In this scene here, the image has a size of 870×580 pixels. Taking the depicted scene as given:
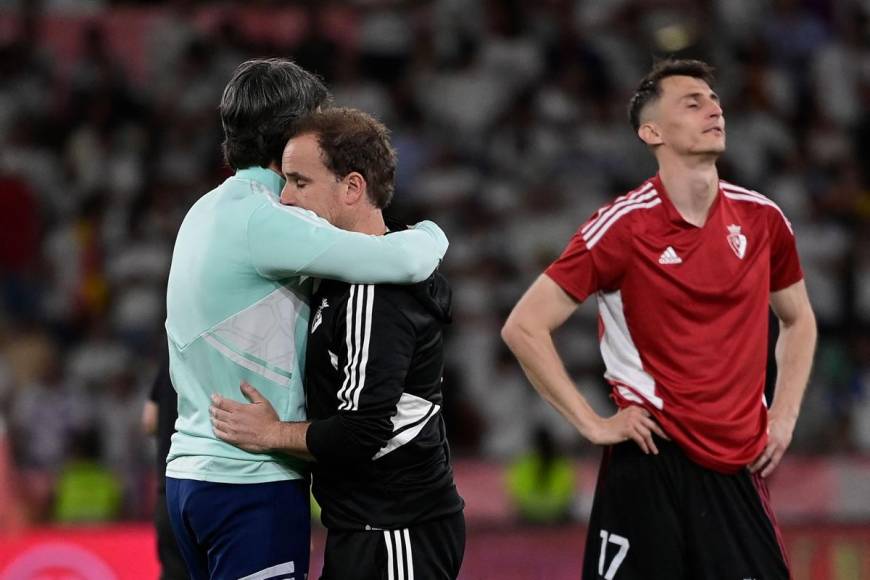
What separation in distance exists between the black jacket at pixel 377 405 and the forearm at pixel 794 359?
137 cm

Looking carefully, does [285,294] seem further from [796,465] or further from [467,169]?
[467,169]

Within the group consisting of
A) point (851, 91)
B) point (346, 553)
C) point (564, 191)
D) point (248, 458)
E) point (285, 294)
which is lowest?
point (346, 553)

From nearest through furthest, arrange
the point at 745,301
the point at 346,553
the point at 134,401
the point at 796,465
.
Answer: the point at 346,553 → the point at 745,301 → the point at 796,465 → the point at 134,401

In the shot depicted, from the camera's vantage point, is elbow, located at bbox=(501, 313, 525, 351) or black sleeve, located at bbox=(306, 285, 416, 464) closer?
black sleeve, located at bbox=(306, 285, 416, 464)

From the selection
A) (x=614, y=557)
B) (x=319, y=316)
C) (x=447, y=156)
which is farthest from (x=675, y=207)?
(x=447, y=156)

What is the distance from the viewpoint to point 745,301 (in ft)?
14.7

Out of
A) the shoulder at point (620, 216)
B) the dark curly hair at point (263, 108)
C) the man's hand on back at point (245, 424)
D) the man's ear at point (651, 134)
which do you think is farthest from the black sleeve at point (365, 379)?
the man's ear at point (651, 134)

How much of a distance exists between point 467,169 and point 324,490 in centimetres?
751

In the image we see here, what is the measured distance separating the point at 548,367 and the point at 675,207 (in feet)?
2.18

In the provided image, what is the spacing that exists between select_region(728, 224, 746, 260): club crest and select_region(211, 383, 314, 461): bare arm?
1.60 metres

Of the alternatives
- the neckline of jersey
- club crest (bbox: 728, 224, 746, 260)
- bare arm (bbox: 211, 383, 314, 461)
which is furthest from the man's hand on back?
club crest (bbox: 728, 224, 746, 260)

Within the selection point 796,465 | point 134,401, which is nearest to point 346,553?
point 796,465

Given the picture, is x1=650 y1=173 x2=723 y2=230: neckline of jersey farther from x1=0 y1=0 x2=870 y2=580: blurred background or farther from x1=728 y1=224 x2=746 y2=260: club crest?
x1=0 y1=0 x2=870 y2=580: blurred background

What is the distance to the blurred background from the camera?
9336 mm
